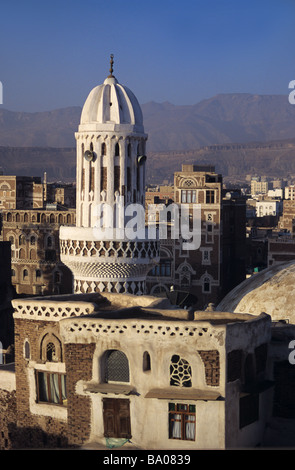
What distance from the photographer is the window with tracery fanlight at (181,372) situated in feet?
48.0

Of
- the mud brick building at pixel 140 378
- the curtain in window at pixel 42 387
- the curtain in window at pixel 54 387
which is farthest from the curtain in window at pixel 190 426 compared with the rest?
the curtain in window at pixel 42 387

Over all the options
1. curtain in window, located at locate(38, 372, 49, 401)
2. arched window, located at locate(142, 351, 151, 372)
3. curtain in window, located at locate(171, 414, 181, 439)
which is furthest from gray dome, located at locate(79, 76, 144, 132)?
curtain in window, located at locate(171, 414, 181, 439)

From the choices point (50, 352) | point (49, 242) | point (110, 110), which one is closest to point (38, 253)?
point (49, 242)

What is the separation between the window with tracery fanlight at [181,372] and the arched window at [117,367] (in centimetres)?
97

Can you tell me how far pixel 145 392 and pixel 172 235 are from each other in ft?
137

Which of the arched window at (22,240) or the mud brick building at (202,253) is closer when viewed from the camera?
the mud brick building at (202,253)

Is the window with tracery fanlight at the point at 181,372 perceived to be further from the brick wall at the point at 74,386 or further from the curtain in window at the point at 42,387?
the curtain in window at the point at 42,387

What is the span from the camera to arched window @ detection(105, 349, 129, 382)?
49.7ft

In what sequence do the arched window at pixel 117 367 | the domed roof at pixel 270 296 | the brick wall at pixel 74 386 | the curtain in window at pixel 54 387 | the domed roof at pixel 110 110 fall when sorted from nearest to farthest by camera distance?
the arched window at pixel 117 367
the brick wall at pixel 74 386
the curtain in window at pixel 54 387
the domed roof at pixel 110 110
the domed roof at pixel 270 296

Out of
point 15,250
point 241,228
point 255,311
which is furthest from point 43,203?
point 255,311

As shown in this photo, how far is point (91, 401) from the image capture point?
15.3 meters
